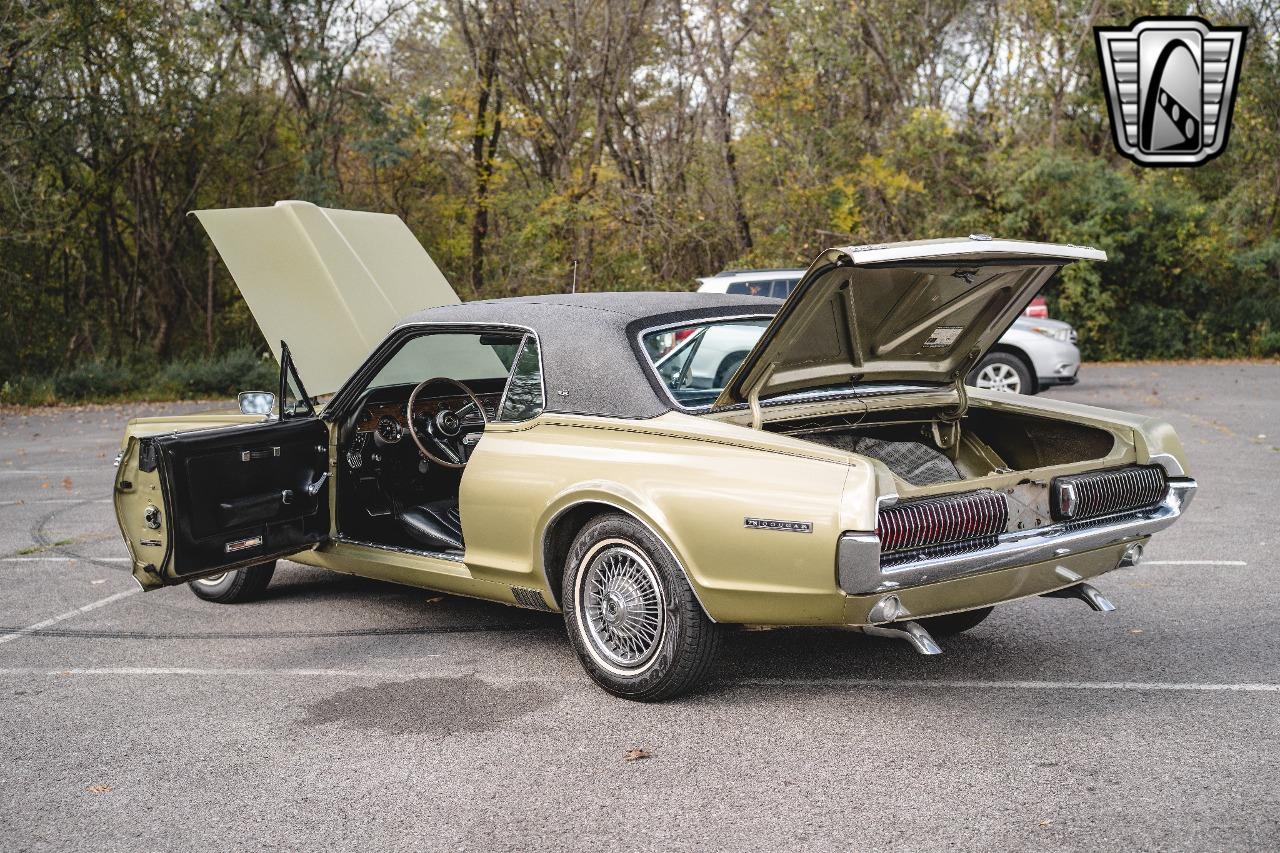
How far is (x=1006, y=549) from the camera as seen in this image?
13.9 ft

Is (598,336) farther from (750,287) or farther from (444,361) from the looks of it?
(750,287)

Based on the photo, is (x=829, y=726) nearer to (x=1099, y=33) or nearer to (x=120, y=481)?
(x=120, y=481)

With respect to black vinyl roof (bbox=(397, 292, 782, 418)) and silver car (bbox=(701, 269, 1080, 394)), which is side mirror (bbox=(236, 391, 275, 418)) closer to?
black vinyl roof (bbox=(397, 292, 782, 418))

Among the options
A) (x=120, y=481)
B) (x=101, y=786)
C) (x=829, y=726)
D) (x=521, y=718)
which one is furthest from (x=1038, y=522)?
(x=120, y=481)

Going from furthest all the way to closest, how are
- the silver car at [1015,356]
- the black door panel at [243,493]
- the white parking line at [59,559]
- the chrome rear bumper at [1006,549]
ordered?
1. the silver car at [1015,356]
2. the white parking line at [59,559]
3. the black door panel at [243,493]
4. the chrome rear bumper at [1006,549]

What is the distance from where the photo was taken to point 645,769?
154 inches

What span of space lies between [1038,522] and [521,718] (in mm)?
2045

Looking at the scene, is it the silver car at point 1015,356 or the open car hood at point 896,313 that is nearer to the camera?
the open car hood at point 896,313

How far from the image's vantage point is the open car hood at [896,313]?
425 cm

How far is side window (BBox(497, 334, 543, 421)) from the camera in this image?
503cm

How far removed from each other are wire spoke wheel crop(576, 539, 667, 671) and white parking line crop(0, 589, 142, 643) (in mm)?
3005

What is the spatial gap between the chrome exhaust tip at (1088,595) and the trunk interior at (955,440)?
52 centimetres

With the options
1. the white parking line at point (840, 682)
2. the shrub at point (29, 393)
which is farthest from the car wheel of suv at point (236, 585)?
the shrub at point (29, 393)

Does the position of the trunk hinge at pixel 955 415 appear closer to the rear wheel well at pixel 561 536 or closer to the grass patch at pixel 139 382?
the rear wheel well at pixel 561 536
